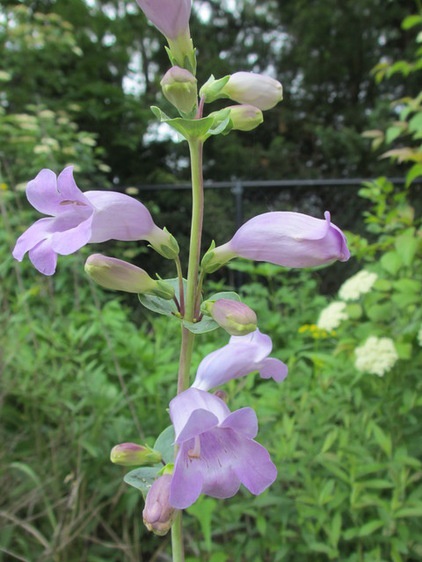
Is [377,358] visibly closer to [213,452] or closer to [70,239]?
[213,452]

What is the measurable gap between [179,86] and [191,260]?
0.21m

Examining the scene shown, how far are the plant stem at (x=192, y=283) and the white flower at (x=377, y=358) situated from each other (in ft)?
2.83

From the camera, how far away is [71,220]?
0.71 m

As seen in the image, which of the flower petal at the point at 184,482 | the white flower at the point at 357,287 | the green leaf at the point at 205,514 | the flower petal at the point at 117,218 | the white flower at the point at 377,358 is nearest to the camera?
the flower petal at the point at 184,482

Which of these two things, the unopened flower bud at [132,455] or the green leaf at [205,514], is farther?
the green leaf at [205,514]

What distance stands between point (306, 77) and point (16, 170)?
5.58 m

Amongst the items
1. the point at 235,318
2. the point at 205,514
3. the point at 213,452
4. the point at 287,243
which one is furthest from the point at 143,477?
the point at 205,514

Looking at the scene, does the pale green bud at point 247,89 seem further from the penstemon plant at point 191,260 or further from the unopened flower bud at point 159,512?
the unopened flower bud at point 159,512

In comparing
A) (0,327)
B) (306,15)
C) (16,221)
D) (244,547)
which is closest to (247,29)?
(306,15)

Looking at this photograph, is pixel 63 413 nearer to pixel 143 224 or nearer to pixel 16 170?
pixel 143 224

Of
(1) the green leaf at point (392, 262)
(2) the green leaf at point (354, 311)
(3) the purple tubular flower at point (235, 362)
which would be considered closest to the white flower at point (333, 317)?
(2) the green leaf at point (354, 311)

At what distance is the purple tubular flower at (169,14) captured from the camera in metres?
0.65

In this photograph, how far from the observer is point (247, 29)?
844 centimetres

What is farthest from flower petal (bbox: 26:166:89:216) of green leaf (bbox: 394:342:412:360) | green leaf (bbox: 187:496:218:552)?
green leaf (bbox: 394:342:412:360)
